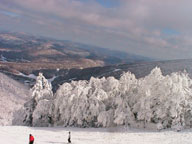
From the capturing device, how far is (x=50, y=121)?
3944 centimetres

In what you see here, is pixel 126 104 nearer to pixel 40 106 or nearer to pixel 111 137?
pixel 111 137

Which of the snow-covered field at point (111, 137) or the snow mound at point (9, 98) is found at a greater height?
the snow mound at point (9, 98)

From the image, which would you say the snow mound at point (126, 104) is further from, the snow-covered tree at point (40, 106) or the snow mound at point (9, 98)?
the snow mound at point (9, 98)

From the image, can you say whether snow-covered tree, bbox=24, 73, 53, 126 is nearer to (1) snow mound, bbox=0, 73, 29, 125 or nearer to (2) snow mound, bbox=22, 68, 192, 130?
(2) snow mound, bbox=22, 68, 192, 130

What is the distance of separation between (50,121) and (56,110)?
2.93 meters

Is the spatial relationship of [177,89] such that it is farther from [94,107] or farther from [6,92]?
[6,92]

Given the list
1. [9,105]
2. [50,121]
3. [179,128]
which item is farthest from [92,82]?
[9,105]

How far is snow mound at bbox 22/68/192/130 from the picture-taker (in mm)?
30578

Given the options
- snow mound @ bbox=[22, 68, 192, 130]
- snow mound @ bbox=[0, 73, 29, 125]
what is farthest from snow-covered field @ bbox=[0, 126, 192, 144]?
snow mound @ bbox=[0, 73, 29, 125]

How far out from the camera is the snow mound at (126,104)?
30.6 meters

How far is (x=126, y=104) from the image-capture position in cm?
3344

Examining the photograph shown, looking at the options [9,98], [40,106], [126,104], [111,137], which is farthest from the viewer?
[9,98]

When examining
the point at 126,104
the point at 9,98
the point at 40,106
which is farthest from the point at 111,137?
the point at 9,98

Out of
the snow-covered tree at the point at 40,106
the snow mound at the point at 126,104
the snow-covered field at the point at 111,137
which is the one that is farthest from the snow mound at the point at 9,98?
the snow-covered field at the point at 111,137
